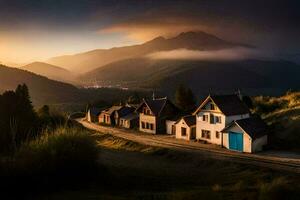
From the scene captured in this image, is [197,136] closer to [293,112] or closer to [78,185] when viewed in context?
[293,112]

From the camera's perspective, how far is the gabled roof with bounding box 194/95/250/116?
5607 cm

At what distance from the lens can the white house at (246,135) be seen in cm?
4975

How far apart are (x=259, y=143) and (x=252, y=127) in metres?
2.06

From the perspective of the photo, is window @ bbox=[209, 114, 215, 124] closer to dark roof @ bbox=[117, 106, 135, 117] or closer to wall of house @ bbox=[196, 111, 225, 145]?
wall of house @ bbox=[196, 111, 225, 145]

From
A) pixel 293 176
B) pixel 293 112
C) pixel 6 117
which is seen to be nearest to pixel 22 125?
pixel 6 117

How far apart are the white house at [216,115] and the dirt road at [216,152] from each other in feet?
5.79

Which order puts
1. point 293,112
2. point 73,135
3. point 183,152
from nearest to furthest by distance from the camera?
point 73,135
point 183,152
point 293,112

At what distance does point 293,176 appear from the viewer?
119ft

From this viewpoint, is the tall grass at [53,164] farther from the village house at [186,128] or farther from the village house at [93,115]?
the village house at [93,115]

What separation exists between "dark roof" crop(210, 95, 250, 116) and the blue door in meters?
4.15

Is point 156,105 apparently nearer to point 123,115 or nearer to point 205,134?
point 123,115

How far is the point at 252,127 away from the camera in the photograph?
168 ft

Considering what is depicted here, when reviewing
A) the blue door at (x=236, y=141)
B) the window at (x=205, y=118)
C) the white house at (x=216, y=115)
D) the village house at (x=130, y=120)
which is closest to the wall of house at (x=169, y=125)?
the village house at (x=130, y=120)

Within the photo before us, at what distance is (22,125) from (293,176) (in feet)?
90.7
